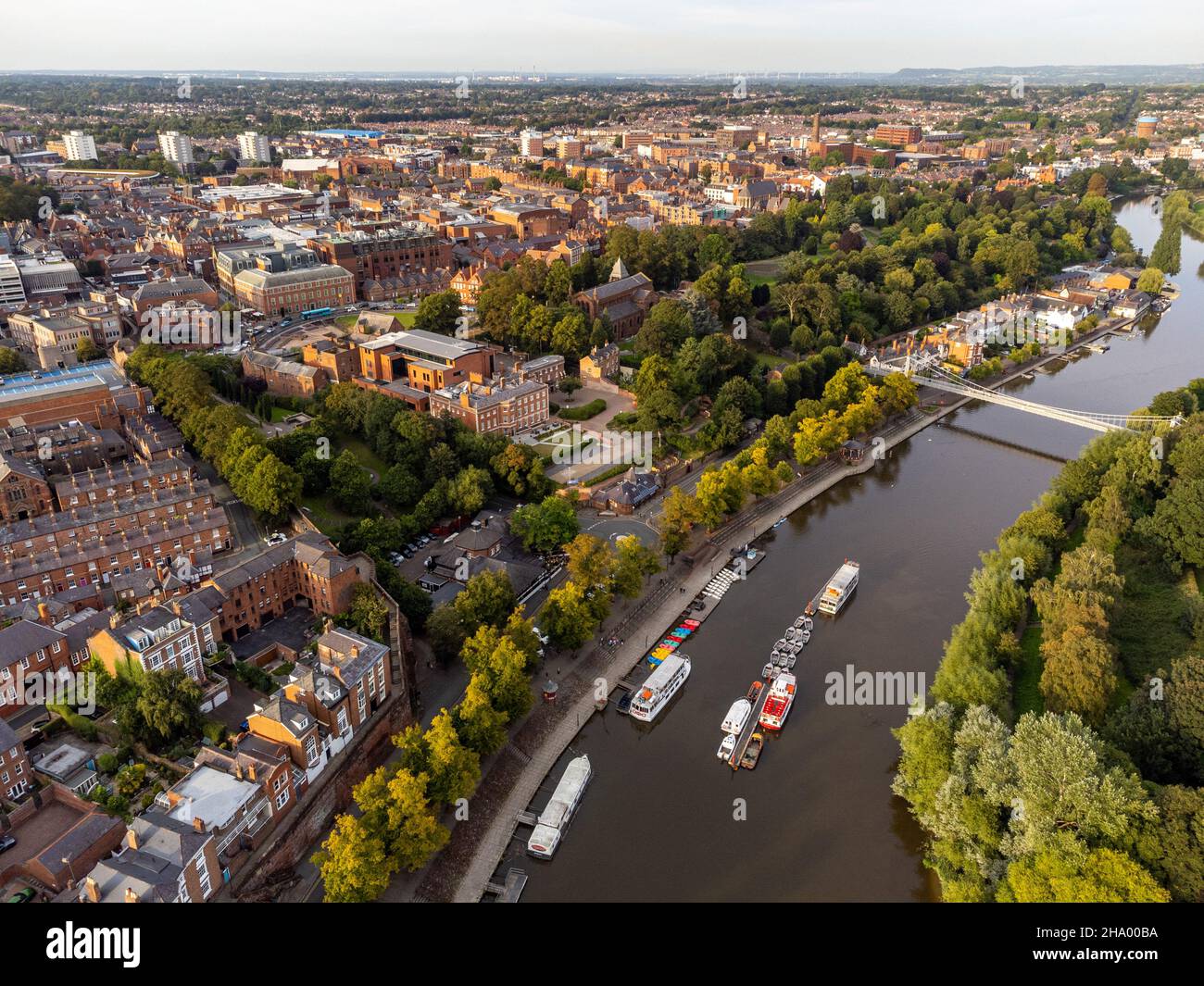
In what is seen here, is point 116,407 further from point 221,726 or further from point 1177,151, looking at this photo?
point 1177,151

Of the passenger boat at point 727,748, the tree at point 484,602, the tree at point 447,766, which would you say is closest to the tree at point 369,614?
the tree at point 484,602

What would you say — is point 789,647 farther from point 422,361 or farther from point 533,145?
point 533,145

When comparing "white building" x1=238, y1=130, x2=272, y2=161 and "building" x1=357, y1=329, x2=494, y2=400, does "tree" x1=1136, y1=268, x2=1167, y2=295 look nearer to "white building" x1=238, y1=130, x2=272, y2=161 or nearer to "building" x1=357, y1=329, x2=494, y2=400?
"building" x1=357, y1=329, x2=494, y2=400

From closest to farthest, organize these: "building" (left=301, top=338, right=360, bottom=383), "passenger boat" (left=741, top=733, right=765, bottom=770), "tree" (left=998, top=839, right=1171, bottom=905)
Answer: "tree" (left=998, top=839, right=1171, bottom=905) → "passenger boat" (left=741, top=733, right=765, bottom=770) → "building" (left=301, top=338, right=360, bottom=383)

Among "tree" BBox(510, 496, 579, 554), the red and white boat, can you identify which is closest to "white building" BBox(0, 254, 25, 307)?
"tree" BBox(510, 496, 579, 554)

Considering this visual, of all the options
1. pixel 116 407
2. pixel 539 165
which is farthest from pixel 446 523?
pixel 539 165

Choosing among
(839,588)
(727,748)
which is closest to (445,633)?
(727,748)
